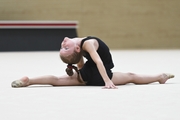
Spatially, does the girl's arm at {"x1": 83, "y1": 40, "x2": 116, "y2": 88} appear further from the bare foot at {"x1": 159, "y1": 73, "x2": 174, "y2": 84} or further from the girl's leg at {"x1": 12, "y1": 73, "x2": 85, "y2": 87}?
the bare foot at {"x1": 159, "y1": 73, "x2": 174, "y2": 84}

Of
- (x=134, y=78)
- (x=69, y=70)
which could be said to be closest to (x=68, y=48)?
(x=69, y=70)

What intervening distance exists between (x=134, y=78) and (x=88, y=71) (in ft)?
1.60

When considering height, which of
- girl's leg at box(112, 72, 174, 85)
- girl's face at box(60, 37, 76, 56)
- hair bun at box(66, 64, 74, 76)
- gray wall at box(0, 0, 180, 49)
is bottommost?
gray wall at box(0, 0, 180, 49)

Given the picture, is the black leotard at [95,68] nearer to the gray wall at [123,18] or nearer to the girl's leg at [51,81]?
the girl's leg at [51,81]

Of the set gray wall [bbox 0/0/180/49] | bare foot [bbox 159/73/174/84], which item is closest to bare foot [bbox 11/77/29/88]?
bare foot [bbox 159/73/174/84]

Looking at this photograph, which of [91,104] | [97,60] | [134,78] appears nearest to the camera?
[91,104]

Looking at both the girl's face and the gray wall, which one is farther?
the gray wall

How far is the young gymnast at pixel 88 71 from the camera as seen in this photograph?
3662 mm

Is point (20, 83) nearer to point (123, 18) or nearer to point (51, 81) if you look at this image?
point (51, 81)

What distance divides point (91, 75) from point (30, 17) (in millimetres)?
9822

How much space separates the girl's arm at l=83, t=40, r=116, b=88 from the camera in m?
3.57

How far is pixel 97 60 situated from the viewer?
3.59 meters

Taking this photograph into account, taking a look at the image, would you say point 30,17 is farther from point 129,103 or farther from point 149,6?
point 129,103

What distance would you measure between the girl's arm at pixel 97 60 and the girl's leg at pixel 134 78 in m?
0.35
